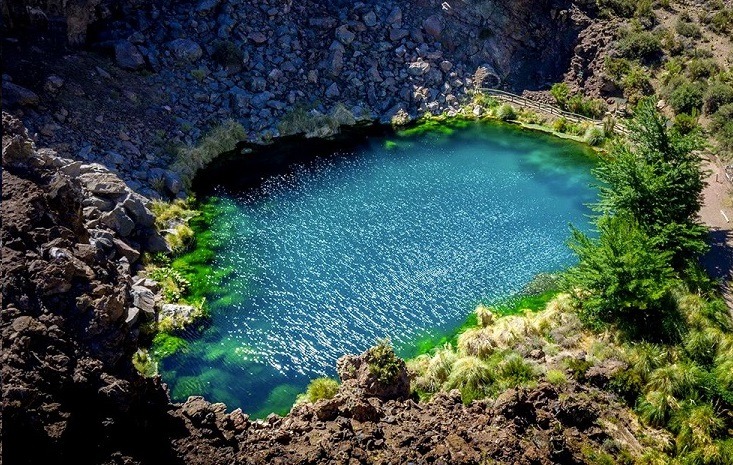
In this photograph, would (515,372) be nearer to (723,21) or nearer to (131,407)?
(131,407)

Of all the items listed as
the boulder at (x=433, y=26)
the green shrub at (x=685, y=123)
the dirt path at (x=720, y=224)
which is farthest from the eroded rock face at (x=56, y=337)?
the green shrub at (x=685, y=123)

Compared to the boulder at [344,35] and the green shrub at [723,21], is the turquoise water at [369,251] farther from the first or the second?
the green shrub at [723,21]

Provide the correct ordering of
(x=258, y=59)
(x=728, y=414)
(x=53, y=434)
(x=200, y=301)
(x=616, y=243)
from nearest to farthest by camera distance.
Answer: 1. (x=53, y=434)
2. (x=728, y=414)
3. (x=616, y=243)
4. (x=200, y=301)
5. (x=258, y=59)

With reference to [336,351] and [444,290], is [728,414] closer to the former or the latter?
[444,290]

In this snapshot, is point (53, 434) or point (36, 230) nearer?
point (53, 434)

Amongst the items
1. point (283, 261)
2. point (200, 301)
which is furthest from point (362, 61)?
point (200, 301)

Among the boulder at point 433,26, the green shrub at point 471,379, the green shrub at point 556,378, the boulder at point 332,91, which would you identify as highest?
the boulder at point 433,26

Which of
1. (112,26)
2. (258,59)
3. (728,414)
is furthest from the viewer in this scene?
(258,59)

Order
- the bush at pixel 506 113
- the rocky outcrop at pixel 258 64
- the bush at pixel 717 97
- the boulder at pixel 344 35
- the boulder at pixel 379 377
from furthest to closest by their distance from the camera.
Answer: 1. the bush at pixel 506 113
2. the boulder at pixel 344 35
3. the bush at pixel 717 97
4. the rocky outcrop at pixel 258 64
5. the boulder at pixel 379 377
